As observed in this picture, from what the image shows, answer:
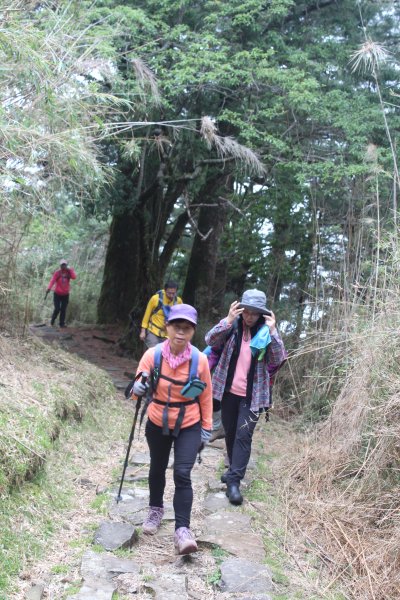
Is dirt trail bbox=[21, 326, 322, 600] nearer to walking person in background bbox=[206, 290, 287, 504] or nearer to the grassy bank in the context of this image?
the grassy bank

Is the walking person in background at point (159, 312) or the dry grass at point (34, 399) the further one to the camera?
the walking person in background at point (159, 312)

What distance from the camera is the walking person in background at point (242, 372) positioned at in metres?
4.97

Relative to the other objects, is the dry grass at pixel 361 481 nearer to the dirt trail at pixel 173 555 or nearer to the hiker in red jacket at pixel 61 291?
the dirt trail at pixel 173 555

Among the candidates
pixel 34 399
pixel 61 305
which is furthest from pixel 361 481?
pixel 61 305

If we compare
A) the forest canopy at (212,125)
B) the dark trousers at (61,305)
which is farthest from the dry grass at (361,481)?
the dark trousers at (61,305)

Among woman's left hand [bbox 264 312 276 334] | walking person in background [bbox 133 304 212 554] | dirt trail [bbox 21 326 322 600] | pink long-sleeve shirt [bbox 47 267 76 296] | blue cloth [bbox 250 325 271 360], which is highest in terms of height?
pink long-sleeve shirt [bbox 47 267 76 296]

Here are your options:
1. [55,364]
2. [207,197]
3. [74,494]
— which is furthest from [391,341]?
[207,197]

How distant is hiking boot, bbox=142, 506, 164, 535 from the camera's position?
4.35m

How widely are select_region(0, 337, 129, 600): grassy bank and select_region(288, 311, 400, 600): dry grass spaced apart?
5.29 feet

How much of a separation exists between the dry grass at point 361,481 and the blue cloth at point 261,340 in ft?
2.50

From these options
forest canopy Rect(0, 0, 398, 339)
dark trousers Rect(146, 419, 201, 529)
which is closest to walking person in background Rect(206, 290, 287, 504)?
dark trousers Rect(146, 419, 201, 529)

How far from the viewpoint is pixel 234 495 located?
196 inches

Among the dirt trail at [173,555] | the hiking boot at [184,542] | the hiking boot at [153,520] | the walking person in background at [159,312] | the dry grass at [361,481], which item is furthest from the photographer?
the walking person in background at [159,312]

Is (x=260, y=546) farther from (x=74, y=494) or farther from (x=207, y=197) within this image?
(x=207, y=197)
